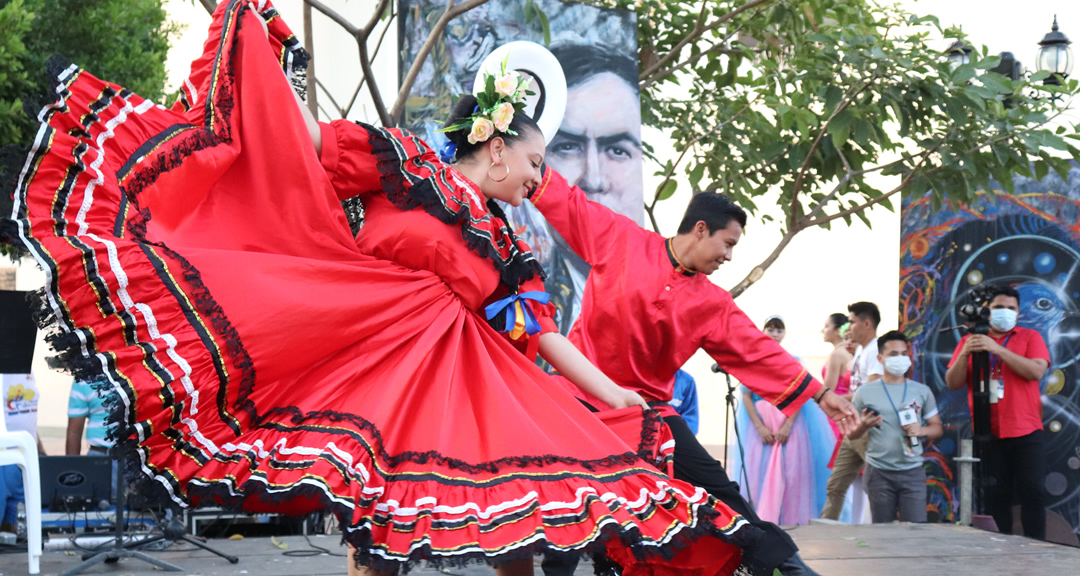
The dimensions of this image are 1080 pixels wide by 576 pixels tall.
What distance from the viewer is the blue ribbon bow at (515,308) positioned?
8.46 ft

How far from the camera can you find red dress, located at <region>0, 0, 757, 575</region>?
1925mm

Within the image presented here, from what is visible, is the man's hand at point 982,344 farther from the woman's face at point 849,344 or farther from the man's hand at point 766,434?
the man's hand at point 766,434

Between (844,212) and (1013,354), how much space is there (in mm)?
1428

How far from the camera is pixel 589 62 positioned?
525 cm

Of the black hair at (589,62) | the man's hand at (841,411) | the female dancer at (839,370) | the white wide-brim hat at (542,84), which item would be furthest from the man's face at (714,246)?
the female dancer at (839,370)

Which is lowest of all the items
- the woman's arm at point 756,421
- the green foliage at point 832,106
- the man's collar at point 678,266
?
the woman's arm at point 756,421

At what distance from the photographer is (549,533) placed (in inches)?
79.3

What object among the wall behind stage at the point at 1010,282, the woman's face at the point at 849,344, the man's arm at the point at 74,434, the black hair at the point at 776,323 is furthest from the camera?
the black hair at the point at 776,323

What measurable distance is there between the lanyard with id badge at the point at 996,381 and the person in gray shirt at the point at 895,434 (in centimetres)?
48

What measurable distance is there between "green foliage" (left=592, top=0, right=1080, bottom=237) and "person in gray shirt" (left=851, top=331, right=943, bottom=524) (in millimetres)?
1377

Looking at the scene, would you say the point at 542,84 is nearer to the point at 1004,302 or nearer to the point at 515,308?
the point at 515,308

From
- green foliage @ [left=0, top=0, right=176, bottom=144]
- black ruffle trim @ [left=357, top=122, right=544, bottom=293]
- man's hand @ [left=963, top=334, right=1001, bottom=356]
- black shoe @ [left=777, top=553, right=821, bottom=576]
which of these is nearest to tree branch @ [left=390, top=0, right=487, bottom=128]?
black ruffle trim @ [left=357, top=122, right=544, bottom=293]

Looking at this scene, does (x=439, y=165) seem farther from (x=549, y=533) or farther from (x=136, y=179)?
(x=549, y=533)

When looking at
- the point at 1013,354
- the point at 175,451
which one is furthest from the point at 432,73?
the point at 1013,354
